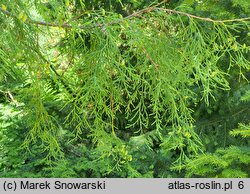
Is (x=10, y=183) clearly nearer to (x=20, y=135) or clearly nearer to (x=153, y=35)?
(x=153, y=35)

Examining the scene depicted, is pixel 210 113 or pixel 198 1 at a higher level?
pixel 198 1

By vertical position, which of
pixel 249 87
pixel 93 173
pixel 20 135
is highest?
pixel 249 87

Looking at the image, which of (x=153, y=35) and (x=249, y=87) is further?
(x=249, y=87)

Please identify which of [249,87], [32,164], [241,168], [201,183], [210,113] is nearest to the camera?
[201,183]

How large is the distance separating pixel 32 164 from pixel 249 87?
1.89 metres

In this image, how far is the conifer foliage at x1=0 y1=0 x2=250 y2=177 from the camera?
1594 millimetres

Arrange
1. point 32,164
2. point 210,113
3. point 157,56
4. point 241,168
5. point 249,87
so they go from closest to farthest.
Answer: point 157,56
point 241,168
point 249,87
point 210,113
point 32,164

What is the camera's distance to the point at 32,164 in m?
3.20

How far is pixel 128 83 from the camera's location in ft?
6.93

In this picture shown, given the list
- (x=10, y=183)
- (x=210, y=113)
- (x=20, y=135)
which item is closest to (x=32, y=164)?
(x=20, y=135)

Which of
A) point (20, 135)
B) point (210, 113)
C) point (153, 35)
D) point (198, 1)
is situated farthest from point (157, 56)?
point (20, 135)

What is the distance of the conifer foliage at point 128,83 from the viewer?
5.23 ft

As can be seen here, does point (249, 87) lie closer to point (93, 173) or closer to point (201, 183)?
point (201, 183)

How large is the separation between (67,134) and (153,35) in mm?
1863
